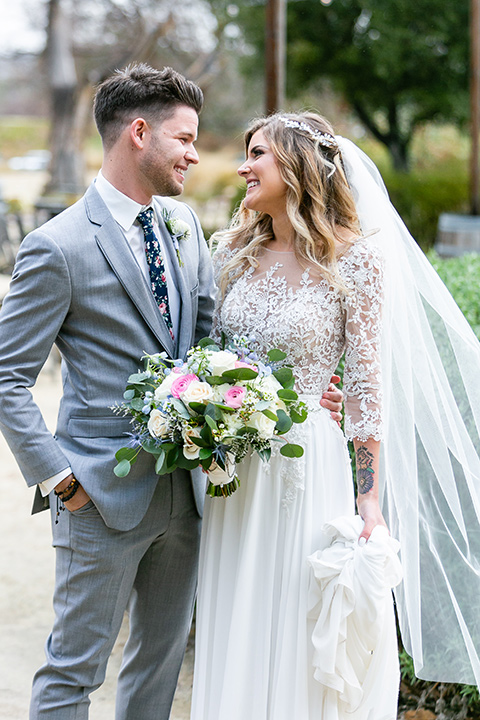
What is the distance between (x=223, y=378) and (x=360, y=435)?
1.88ft

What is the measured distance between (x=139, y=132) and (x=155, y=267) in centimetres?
42

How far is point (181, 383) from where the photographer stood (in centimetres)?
227

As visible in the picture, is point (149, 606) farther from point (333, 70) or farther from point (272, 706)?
point (333, 70)

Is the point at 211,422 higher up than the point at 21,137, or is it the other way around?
the point at 21,137

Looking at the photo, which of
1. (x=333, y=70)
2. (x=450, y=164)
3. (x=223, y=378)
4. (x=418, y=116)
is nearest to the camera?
(x=223, y=378)

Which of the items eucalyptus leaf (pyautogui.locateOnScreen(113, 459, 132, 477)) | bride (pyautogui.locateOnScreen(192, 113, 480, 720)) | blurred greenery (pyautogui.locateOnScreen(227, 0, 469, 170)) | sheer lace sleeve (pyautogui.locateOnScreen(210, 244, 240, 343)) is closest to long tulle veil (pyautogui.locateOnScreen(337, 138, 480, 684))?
bride (pyautogui.locateOnScreen(192, 113, 480, 720))

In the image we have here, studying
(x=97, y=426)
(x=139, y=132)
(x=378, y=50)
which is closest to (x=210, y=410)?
(x=97, y=426)

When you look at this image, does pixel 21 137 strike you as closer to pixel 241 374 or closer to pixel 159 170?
pixel 159 170

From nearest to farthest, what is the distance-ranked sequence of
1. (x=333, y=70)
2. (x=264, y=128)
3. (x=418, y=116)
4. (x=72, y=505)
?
(x=72, y=505) → (x=264, y=128) → (x=333, y=70) → (x=418, y=116)

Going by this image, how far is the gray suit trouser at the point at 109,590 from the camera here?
2521 millimetres

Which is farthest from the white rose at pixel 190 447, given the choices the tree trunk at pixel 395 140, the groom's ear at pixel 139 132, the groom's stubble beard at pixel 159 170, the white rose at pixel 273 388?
the tree trunk at pixel 395 140

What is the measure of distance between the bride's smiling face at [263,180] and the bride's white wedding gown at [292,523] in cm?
25

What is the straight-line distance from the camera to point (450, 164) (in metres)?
21.0

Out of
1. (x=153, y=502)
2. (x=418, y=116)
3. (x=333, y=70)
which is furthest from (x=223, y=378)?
(x=418, y=116)
